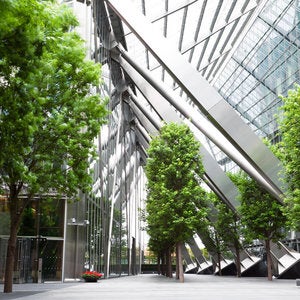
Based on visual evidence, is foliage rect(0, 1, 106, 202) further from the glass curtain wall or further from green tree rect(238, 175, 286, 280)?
the glass curtain wall

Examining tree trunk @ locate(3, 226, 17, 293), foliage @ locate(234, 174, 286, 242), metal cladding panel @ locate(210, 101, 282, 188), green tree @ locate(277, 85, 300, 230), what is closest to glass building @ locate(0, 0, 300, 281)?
metal cladding panel @ locate(210, 101, 282, 188)

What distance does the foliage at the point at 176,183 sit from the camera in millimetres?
25359

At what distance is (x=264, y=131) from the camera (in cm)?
4456

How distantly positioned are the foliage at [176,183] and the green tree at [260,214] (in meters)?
4.58

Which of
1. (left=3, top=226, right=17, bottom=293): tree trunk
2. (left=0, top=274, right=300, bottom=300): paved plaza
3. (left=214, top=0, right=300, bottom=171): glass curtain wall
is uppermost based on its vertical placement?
(left=214, top=0, right=300, bottom=171): glass curtain wall

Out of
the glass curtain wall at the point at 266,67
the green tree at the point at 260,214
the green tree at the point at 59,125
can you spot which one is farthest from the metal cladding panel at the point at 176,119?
the green tree at the point at 59,125

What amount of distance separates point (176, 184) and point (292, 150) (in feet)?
28.3

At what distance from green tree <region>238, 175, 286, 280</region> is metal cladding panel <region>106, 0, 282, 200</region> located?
864cm

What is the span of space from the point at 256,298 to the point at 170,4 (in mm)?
17643

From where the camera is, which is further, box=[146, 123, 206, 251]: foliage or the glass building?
box=[146, 123, 206, 251]: foliage

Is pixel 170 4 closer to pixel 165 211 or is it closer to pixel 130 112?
pixel 165 211

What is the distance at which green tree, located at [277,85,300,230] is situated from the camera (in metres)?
19.5

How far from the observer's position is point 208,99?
65.2 ft

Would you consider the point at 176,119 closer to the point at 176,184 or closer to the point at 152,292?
the point at 176,184
